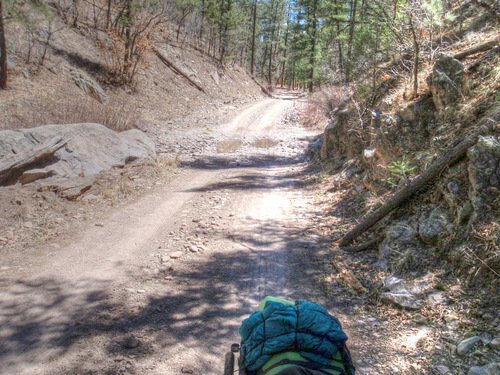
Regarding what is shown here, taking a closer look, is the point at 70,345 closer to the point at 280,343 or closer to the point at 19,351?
the point at 19,351

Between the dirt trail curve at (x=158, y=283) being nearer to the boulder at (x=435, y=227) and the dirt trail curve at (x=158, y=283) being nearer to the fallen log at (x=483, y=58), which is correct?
the boulder at (x=435, y=227)

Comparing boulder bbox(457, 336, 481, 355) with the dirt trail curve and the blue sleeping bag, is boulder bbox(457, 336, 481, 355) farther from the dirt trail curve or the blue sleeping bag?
the dirt trail curve

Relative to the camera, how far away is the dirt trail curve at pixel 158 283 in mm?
3148

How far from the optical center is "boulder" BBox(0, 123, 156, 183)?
7.11 meters

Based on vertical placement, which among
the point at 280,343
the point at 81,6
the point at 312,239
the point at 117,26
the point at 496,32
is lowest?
the point at 312,239

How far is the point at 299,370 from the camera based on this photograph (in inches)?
76.0

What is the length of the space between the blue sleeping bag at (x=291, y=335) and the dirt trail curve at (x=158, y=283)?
941 mm

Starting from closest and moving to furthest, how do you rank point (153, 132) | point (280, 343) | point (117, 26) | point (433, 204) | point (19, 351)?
point (280, 343) < point (19, 351) < point (433, 204) < point (153, 132) < point (117, 26)

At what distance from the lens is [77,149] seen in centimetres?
827

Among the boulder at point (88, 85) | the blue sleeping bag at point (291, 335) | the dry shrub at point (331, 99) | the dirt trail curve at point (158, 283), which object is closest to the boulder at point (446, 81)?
the dirt trail curve at point (158, 283)

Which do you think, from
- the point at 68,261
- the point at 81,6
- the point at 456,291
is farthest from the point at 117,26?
the point at 456,291

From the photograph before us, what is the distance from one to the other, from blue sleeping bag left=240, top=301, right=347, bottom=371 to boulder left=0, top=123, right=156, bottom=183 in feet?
21.5

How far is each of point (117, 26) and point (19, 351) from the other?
18.8 m

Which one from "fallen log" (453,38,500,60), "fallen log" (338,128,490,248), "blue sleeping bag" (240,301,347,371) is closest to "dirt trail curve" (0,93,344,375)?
"fallen log" (338,128,490,248)
